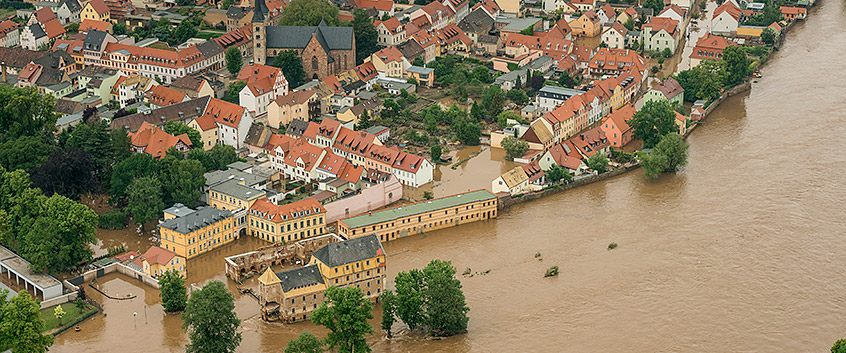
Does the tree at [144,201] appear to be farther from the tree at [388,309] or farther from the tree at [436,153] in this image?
the tree at [436,153]

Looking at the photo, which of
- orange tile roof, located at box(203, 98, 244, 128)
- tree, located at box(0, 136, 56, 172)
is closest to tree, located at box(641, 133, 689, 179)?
orange tile roof, located at box(203, 98, 244, 128)

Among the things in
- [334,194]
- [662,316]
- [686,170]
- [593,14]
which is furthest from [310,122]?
[593,14]

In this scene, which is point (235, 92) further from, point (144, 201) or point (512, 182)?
point (512, 182)

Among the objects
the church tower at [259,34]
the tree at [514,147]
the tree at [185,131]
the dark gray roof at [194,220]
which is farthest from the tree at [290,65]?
the dark gray roof at [194,220]

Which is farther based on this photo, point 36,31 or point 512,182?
point 36,31

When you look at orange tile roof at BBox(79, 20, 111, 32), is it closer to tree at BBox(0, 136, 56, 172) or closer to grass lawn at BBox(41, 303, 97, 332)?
tree at BBox(0, 136, 56, 172)

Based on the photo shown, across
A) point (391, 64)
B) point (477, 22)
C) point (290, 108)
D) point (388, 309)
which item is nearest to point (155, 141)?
point (290, 108)
